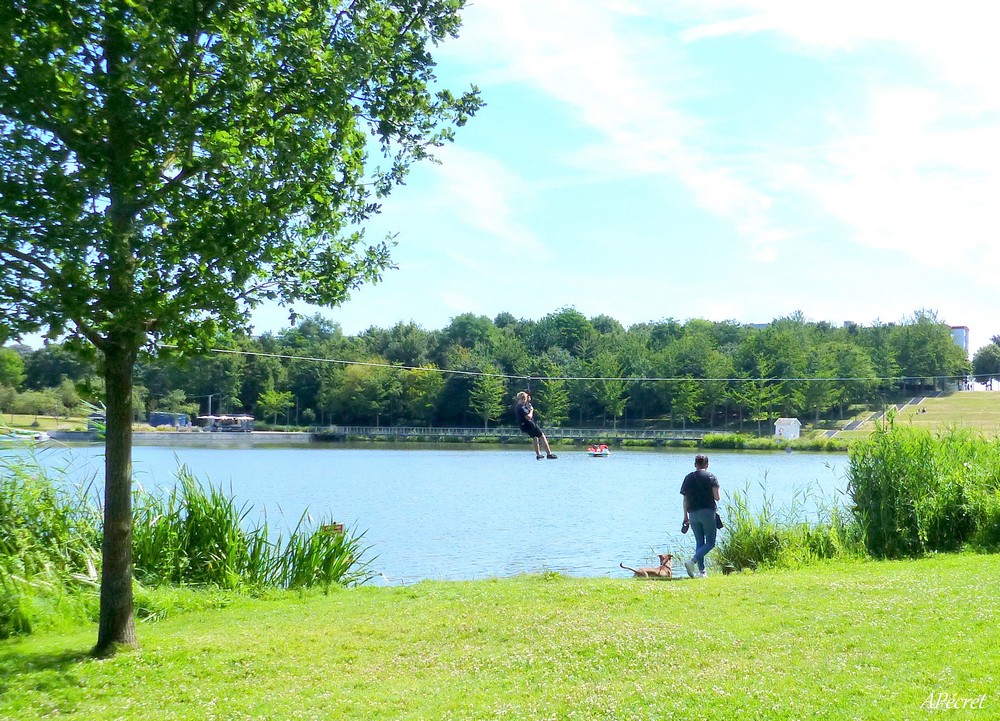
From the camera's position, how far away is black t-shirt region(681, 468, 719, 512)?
14016mm

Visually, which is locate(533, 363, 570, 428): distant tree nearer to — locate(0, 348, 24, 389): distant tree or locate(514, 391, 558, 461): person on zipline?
locate(0, 348, 24, 389): distant tree

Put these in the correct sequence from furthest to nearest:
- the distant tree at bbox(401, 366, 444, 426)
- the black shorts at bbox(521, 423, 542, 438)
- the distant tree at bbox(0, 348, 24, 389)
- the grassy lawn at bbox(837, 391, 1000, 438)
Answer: the distant tree at bbox(401, 366, 444, 426), the grassy lawn at bbox(837, 391, 1000, 438), the distant tree at bbox(0, 348, 24, 389), the black shorts at bbox(521, 423, 542, 438)

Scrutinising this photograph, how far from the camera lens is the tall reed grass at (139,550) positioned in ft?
33.9

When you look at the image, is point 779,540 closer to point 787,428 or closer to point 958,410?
point 787,428

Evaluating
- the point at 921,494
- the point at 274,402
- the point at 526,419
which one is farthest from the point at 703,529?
the point at 274,402

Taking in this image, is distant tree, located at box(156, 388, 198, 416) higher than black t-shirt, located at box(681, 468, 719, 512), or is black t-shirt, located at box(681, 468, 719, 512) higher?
distant tree, located at box(156, 388, 198, 416)

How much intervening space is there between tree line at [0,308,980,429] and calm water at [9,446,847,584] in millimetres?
16579

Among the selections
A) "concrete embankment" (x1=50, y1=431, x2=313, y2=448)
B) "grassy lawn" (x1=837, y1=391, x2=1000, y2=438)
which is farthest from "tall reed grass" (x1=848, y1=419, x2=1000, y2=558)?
"concrete embankment" (x1=50, y1=431, x2=313, y2=448)

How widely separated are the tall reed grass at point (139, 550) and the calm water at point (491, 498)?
958mm

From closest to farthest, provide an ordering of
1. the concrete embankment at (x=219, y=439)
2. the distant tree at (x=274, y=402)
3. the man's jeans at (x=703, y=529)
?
the man's jeans at (x=703, y=529) < the concrete embankment at (x=219, y=439) < the distant tree at (x=274, y=402)

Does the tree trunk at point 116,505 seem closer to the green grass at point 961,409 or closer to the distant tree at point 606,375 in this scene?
the distant tree at point 606,375

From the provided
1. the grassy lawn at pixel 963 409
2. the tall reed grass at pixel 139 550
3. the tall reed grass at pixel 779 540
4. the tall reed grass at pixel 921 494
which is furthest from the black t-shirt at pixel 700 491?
the grassy lawn at pixel 963 409

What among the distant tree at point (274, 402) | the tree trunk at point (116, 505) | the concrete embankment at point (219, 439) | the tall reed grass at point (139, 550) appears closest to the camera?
the tree trunk at point (116, 505)

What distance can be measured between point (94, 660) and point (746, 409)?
90.0 meters
